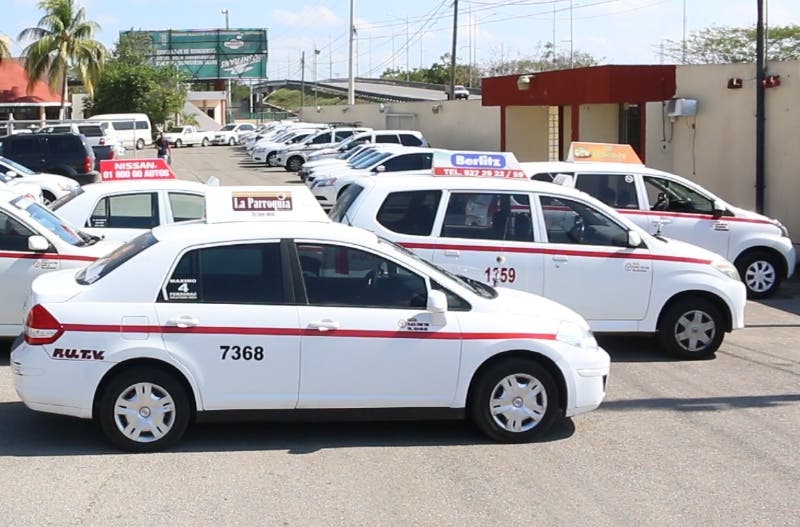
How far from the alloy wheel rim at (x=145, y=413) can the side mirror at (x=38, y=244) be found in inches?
139

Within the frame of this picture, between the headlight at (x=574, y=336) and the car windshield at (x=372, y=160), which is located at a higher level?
the car windshield at (x=372, y=160)

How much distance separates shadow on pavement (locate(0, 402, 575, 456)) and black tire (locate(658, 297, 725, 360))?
292 centimetres

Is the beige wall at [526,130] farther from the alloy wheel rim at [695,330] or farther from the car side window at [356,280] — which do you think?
the car side window at [356,280]

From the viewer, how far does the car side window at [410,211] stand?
10.9 meters

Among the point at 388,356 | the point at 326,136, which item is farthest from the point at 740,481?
the point at 326,136

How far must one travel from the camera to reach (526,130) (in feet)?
120

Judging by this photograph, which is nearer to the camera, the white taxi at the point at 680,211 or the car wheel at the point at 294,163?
the white taxi at the point at 680,211

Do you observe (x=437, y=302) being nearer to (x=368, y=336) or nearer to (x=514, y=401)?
(x=368, y=336)

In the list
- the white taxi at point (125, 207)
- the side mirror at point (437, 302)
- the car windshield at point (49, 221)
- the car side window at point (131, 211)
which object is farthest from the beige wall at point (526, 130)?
→ the side mirror at point (437, 302)

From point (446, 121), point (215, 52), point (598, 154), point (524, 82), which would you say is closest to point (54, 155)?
point (524, 82)

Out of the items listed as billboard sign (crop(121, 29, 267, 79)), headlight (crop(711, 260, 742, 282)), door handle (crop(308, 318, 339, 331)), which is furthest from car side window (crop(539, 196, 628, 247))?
billboard sign (crop(121, 29, 267, 79))

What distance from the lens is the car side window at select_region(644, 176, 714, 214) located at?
14789mm

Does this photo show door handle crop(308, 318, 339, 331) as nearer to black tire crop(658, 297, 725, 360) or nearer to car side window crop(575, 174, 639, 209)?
black tire crop(658, 297, 725, 360)

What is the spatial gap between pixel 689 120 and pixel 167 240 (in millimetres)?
18621
